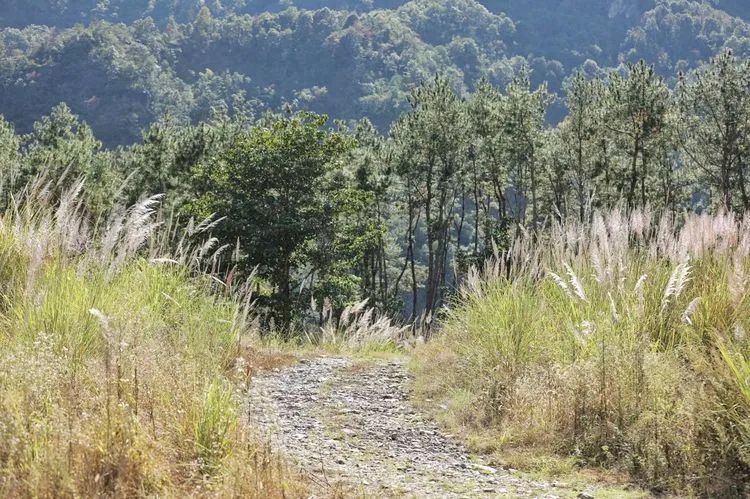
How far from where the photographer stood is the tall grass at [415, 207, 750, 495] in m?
3.98

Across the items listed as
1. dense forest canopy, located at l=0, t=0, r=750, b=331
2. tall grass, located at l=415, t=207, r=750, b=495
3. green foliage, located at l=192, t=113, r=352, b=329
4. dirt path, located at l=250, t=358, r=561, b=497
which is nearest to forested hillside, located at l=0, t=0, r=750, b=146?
dense forest canopy, located at l=0, t=0, r=750, b=331

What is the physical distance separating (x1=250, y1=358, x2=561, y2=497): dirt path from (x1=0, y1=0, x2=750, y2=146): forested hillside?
98.9 m

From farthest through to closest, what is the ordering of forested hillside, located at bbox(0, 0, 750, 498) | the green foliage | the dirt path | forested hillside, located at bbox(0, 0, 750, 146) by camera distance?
forested hillside, located at bbox(0, 0, 750, 146)
the green foliage
the dirt path
forested hillside, located at bbox(0, 0, 750, 498)

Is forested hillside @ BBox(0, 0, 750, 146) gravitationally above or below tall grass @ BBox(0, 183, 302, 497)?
above

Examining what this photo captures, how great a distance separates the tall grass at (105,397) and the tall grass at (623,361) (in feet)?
7.16

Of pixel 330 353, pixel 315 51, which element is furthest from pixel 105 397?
pixel 315 51

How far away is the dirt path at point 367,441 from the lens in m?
3.80

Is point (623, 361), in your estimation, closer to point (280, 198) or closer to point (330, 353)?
point (330, 353)

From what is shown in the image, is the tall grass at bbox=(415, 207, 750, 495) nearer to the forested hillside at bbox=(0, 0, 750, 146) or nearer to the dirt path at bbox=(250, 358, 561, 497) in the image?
the dirt path at bbox=(250, 358, 561, 497)

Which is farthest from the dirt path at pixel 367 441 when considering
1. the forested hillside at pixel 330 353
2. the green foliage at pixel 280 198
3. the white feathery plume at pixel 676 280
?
the green foliage at pixel 280 198

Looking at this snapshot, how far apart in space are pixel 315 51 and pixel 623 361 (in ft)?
481

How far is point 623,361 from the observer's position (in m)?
4.70

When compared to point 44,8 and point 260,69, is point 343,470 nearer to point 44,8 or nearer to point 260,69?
point 260,69

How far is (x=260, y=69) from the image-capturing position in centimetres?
14112
